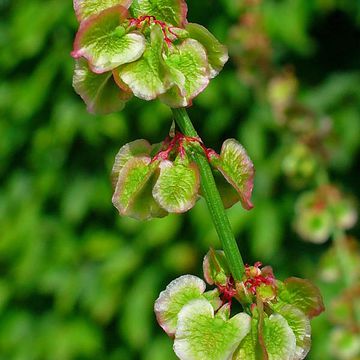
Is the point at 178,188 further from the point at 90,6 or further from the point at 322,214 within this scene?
the point at 322,214

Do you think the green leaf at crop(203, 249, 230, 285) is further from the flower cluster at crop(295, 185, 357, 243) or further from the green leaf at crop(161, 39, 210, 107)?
the flower cluster at crop(295, 185, 357, 243)

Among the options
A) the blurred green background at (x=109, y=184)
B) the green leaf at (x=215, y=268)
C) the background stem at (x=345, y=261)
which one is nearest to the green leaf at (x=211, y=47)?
the green leaf at (x=215, y=268)

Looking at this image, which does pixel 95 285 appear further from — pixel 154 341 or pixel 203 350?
pixel 203 350

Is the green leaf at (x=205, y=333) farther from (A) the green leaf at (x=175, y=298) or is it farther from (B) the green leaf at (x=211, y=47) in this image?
(B) the green leaf at (x=211, y=47)

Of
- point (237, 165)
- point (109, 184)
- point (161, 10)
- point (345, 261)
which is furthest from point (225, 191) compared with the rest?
point (109, 184)

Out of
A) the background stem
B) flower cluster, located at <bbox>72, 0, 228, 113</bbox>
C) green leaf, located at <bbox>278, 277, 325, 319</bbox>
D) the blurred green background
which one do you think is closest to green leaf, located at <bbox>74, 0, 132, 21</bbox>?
flower cluster, located at <bbox>72, 0, 228, 113</bbox>
